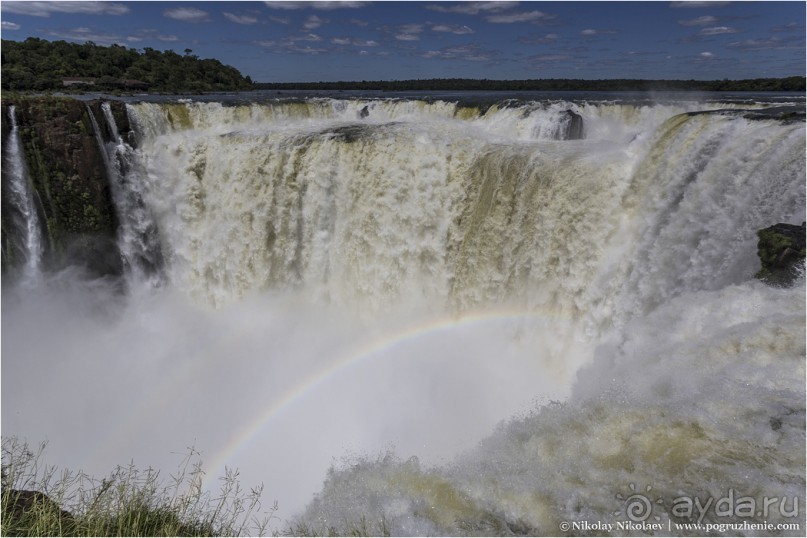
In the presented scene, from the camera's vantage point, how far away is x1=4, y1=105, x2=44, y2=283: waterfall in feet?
35.6

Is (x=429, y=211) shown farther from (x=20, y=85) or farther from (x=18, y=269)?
(x=20, y=85)

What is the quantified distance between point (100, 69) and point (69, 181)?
2321 centimetres

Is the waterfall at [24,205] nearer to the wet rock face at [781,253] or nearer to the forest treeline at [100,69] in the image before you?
the forest treeline at [100,69]

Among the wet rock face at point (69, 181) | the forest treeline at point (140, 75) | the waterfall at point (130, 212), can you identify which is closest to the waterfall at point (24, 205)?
the wet rock face at point (69, 181)

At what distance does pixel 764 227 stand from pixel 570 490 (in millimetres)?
4116

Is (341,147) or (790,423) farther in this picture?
(341,147)

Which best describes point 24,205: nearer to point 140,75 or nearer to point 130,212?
point 130,212

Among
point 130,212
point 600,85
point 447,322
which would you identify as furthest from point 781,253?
point 600,85

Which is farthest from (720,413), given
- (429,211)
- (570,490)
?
(429,211)

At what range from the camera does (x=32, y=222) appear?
1136cm

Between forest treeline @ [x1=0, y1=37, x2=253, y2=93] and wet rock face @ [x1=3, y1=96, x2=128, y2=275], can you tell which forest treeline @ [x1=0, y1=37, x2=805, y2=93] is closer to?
forest treeline @ [x1=0, y1=37, x2=253, y2=93]

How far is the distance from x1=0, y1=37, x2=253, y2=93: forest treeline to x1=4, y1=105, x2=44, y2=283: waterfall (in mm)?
12253

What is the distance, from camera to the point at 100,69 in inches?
1170

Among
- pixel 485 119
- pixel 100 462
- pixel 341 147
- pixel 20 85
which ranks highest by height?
pixel 20 85
